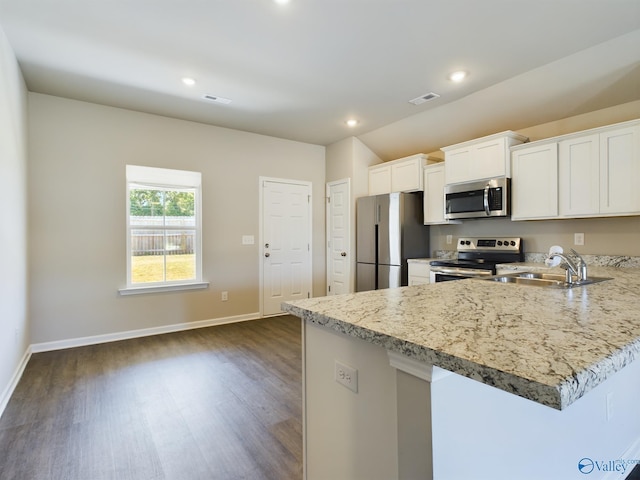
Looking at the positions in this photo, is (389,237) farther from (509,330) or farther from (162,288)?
(509,330)

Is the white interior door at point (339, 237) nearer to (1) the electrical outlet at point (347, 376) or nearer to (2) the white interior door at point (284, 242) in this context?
(2) the white interior door at point (284, 242)

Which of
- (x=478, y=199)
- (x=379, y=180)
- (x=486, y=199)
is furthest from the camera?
(x=379, y=180)

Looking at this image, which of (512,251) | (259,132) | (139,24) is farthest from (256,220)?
(512,251)

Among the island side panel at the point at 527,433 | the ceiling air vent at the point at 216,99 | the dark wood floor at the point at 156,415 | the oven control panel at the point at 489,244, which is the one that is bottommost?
the dark wood floor at the point at 156,415

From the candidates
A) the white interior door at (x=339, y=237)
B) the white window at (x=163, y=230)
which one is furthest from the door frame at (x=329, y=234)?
the white window at (x=163, y=230)

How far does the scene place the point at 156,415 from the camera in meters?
2.27

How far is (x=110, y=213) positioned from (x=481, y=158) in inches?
167

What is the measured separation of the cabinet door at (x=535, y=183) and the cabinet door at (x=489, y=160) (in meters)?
0.12

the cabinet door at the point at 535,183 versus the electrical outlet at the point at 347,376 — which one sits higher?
the cabinet door at the point at 535,183

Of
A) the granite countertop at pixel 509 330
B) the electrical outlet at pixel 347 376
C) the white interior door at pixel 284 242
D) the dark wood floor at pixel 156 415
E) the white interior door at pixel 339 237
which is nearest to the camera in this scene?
the granite countertop at pixel 509 330

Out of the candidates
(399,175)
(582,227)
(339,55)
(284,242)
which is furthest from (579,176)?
(284,242)

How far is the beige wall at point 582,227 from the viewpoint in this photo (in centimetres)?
307

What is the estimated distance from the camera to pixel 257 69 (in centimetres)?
309

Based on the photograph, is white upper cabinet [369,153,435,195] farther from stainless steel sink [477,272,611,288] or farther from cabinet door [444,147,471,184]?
stainless steel sink [477,272,611,288]
